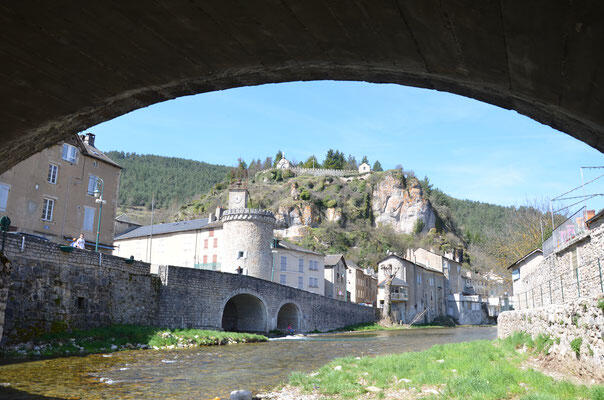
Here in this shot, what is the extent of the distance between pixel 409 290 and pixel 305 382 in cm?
5355

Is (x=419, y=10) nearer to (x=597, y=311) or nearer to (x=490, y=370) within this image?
(x=597, y=311)

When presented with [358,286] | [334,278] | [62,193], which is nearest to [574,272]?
[62,193]

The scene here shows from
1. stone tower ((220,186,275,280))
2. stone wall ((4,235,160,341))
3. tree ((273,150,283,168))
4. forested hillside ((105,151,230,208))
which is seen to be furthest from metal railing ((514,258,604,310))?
tree ((273,150,283,168))

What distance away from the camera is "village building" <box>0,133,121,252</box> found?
86.7ft

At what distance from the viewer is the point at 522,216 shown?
41.6m

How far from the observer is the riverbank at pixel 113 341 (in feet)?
48.5

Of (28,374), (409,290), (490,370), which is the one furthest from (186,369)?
(409,290)

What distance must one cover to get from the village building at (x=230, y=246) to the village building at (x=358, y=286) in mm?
11376

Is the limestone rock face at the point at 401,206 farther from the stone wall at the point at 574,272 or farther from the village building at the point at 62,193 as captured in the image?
the stone wall at the point at 574,272

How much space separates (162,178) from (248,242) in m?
99.5

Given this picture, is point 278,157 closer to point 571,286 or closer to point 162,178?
point 162,178

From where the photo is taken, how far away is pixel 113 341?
18000mm

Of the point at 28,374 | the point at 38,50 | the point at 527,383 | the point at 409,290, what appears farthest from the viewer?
the point at 409,290

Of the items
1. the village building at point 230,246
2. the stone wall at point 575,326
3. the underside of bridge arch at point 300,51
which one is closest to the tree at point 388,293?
the village building at point 230,246
